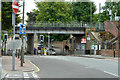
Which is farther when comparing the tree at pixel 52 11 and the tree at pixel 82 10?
the tree at pixel 82 10

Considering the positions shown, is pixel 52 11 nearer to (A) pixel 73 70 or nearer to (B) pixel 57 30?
(B) pixel 57 30

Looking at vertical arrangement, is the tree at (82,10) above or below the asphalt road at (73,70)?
above

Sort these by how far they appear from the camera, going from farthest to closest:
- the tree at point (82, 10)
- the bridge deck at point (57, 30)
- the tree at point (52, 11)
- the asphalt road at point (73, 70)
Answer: the tree at point (82, 10) < the tree at point (52, 11) < the bridge deck at point (57, 30) < the asphalt road at point (73, 70)

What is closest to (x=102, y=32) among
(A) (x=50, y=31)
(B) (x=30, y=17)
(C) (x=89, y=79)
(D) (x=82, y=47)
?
(D) (x=82, y=47)

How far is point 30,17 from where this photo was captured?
90875 mm

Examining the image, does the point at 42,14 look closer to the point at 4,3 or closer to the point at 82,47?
the point at 82,47

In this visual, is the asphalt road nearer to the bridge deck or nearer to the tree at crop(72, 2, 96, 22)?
the bridge deck

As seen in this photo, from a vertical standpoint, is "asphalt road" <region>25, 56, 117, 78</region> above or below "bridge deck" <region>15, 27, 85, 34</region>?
below

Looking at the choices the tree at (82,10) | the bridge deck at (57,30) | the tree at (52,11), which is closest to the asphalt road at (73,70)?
the bridge deck at (57,30)

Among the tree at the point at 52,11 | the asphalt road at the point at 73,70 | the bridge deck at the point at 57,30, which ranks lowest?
the asphalt road at the point at 73,70

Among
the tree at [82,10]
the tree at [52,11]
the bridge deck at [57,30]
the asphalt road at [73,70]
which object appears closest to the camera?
the asphalt road at [73,70]

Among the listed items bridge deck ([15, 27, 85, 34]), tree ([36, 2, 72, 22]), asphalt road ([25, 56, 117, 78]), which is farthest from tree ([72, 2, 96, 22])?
asphalt road ([25, 56, 117, 78])

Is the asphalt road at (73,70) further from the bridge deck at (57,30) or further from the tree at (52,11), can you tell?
the tree at (52,11)

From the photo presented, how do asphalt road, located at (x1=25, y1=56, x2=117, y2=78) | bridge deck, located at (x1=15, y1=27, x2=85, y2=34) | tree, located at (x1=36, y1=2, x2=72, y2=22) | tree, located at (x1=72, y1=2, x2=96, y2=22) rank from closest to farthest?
asphalt road, located at (x1=25, y1=56, x2=117, y2=78)
bridge deck, located at (x1=15, y1=27, x2=85, y2=34)
tree, located at (x1=36, y1=2, x2=72, y2=22)
tree, located at (x1=72, y1=2, x2=96, y2=22)
